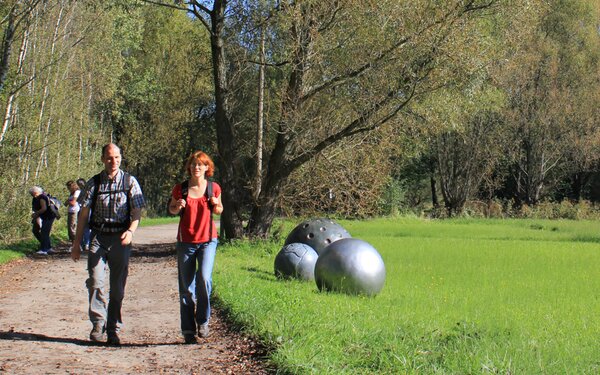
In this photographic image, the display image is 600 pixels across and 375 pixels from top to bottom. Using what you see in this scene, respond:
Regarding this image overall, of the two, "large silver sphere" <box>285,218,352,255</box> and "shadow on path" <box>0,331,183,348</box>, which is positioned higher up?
"large silver sphere" <box>285,218,352,255</box>

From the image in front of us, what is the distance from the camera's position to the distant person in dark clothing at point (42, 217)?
20.9 meters

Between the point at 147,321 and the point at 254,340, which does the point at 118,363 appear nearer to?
the point at 254,340

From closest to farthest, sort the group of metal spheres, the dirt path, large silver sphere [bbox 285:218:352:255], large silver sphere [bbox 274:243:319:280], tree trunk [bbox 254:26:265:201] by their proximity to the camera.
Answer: the dirt path
the group of metal spheres
large silver sphere [bbox 274:243:319:280]
large silver sphere [bbox 285:218:352:255]
tree trunk [bbox 254:26:265:201]

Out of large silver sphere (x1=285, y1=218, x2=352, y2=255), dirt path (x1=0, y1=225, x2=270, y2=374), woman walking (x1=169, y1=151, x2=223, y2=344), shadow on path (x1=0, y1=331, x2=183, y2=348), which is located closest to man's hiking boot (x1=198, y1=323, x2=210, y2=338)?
woman walking (x1=169, y1=151, x2=223, y2=344)

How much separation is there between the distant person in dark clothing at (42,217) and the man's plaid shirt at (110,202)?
488 inches

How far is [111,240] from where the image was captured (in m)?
9.14

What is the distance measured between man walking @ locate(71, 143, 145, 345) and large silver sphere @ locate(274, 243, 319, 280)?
717cm

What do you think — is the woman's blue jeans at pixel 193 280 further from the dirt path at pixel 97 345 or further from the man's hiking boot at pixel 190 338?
the dirt path at pixel 97 345

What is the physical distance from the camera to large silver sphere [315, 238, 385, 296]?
13.9 m

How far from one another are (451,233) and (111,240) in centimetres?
2798

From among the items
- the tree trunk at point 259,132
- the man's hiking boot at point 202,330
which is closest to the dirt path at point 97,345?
the man's hiking boot at point 202,330

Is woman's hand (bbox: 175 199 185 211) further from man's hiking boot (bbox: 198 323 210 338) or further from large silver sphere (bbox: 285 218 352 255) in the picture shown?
large silver sphere (bbox: 285 218 352 255)

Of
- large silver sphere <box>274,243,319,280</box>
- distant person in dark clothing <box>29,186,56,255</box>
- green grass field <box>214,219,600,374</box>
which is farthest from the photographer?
distant person in dark clothing <box>29,186,56,255</box>

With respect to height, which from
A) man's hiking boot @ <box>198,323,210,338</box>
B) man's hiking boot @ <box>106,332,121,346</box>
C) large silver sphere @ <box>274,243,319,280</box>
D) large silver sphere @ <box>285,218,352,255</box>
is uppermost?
large silver sphere @ <box>285,218,352,255</box>
